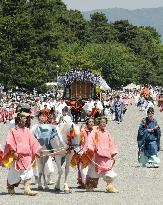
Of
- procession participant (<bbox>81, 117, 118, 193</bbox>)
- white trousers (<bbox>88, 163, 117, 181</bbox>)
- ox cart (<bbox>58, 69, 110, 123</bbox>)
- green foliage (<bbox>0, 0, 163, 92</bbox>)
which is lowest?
white trousers (<bbox>88, 163, 117, 181</bbox>)

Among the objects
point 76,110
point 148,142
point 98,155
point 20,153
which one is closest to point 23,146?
point 20,153

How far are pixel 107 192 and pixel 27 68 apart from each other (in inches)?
2075

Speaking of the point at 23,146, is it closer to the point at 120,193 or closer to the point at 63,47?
the point at 120,193

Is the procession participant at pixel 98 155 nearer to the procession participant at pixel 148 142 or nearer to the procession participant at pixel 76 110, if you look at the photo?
the procession participant at pixel 148 142

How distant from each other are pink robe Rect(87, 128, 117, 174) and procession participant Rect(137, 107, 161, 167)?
17.5 feet

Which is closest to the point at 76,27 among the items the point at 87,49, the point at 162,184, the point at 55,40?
the point at 87,49

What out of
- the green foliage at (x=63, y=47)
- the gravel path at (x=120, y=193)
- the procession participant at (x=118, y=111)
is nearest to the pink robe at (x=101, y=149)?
the gravel path at (x=120, y=193)

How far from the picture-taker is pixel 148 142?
66.9 ft

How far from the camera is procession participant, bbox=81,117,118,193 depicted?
1487cm

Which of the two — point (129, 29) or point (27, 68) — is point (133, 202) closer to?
point (27, 68)

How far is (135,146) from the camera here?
87.1 ft

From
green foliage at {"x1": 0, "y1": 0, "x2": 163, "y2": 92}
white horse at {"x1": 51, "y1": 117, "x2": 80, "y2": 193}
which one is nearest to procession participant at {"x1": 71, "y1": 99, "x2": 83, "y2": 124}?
green foliage at {"x1": 0, "y1": 0, "x2": 163, "y2": 92}

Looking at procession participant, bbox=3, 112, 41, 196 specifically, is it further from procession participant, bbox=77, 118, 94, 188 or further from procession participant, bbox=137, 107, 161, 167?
procession participant, bbox=137, 107, 161, 167

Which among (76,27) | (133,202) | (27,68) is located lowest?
(133,202)
